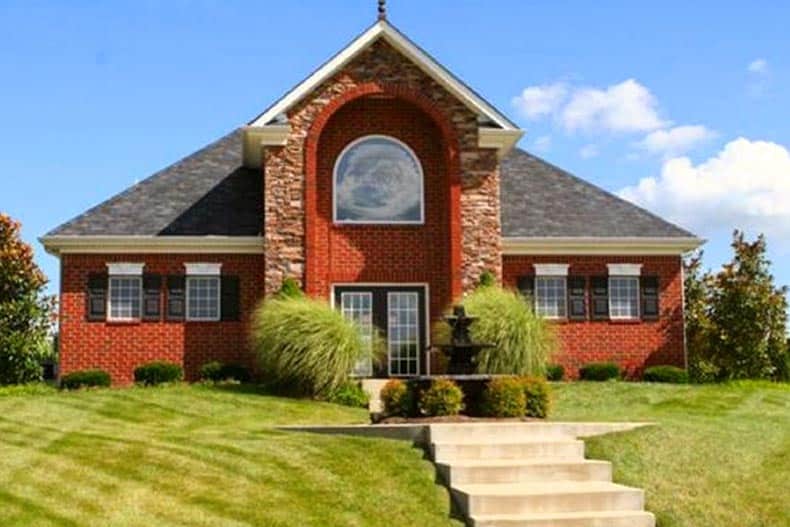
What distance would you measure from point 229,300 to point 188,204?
10.7 feet

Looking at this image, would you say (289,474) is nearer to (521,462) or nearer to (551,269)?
(521,462)

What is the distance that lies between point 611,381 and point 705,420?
857 centimetres

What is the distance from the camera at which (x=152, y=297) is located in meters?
26.7

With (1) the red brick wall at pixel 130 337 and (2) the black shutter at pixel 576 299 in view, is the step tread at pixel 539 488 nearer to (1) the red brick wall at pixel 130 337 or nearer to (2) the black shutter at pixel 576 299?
(1) the red brick wall at pixel 130 337

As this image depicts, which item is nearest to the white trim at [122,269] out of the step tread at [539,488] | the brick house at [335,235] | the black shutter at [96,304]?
the brick house at [335,235]

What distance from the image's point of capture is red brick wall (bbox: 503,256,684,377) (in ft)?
91.6

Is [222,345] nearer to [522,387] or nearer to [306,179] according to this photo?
[306,179]

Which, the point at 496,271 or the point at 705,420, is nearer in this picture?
the point at 705,420

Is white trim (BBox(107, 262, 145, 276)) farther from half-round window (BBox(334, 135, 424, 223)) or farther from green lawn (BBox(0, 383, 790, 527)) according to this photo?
green lawn (BBox(0, 383, 790, 527))

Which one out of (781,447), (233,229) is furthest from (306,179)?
(781,447)

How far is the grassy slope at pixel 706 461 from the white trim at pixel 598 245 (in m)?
7.45

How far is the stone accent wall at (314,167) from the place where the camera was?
2584cm

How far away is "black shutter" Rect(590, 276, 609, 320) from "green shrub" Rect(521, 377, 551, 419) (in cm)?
1147

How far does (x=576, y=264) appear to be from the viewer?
28.1m
